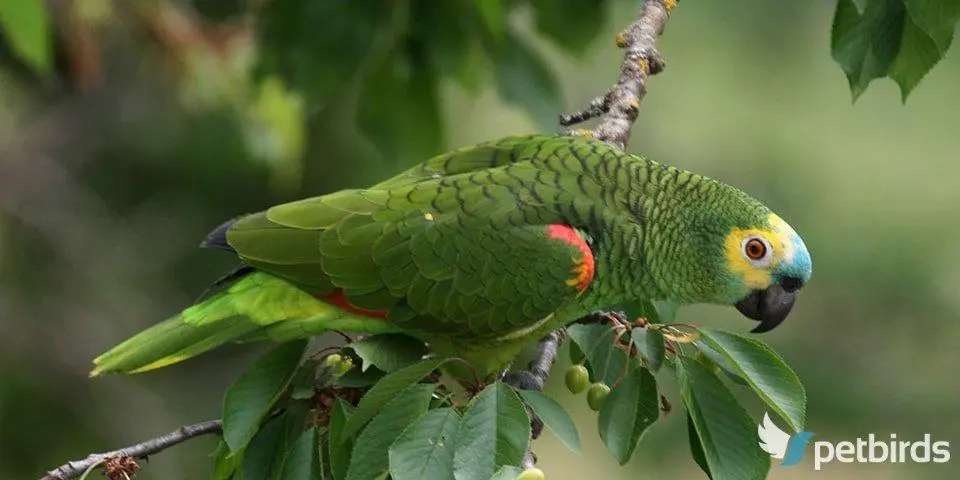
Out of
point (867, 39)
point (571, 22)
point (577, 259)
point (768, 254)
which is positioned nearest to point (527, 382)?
point (577, 259)

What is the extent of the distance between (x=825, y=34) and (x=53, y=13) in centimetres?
315

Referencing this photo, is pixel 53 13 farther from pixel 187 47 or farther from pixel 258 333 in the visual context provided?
pixel 258 333

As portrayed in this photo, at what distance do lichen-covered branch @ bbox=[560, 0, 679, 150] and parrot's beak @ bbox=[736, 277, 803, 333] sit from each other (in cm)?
36

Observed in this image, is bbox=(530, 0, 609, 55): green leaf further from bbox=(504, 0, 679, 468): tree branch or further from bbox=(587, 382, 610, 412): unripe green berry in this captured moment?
bbox=(587, 382, 610, 412): unripe green berry

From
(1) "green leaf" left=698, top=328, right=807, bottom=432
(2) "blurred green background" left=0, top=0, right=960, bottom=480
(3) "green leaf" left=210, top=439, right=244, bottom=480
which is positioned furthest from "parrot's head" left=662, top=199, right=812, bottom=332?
(2) "blurred green background" left=0, top=0, right=960, bottom=480

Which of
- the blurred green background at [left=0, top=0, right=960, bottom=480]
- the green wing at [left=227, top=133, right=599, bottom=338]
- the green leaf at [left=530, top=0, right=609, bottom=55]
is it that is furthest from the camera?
the blurred green background at [left=0, top=0, right=960, bottom=480]

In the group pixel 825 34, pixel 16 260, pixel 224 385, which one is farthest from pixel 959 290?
pixel 16 260

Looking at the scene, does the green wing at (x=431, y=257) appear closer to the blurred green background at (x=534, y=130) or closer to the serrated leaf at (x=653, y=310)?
the serrated leaf at (x=653, y=310)

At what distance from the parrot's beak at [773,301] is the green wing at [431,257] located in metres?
0.29

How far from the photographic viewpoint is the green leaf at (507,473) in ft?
3.05

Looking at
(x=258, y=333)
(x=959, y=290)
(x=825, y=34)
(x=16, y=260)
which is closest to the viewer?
(x=258, y=333)

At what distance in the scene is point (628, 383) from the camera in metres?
1.12

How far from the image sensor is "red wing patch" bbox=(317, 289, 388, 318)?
1391mm

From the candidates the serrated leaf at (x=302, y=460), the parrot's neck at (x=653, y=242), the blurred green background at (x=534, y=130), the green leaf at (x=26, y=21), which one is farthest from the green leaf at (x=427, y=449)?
the blurred green background at (x=534, y=130)
